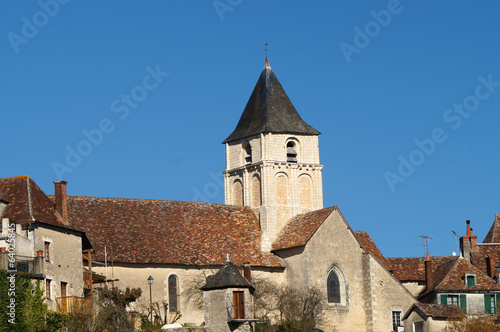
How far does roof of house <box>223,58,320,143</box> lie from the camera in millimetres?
73875

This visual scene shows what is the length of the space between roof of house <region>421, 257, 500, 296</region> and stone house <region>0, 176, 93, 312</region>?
21862 mm

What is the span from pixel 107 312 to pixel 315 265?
57.5ft

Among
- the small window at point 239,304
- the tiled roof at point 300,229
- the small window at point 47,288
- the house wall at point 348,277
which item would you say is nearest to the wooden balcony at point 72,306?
the small window at point 47,288

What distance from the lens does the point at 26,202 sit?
54.6 m

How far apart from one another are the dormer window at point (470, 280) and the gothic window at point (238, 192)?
1513 cm

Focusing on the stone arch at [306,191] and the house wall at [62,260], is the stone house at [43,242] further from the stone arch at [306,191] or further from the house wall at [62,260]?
the stone arch at [306,191]

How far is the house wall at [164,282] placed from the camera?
208ft

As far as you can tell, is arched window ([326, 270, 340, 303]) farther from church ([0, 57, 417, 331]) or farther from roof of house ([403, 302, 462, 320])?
roof of house ([403, 302, 462, 320])

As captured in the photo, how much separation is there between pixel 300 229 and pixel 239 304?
1806 cm

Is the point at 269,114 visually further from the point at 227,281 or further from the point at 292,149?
the point at 227,281

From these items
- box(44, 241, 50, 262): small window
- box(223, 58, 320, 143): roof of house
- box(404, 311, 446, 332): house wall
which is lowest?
box(404, 311, 446, 332): house wall

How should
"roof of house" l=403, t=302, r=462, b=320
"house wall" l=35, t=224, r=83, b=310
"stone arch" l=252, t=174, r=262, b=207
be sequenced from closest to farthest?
"house wall" l=35, t=224, r=83, b=310, "roof of house" l=403, t=302, r=462, b=320, "stone arch" l=252, t=174, r=262, b=207

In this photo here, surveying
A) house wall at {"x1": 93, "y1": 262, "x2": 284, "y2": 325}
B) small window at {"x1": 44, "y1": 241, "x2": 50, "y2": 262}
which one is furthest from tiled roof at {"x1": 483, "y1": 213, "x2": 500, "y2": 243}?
small window at {"x1": 44, "y1": 241, "x2": 50, "y2": 262}

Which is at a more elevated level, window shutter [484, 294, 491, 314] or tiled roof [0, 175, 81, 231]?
tiled roof [0, 175, 81, 231]
